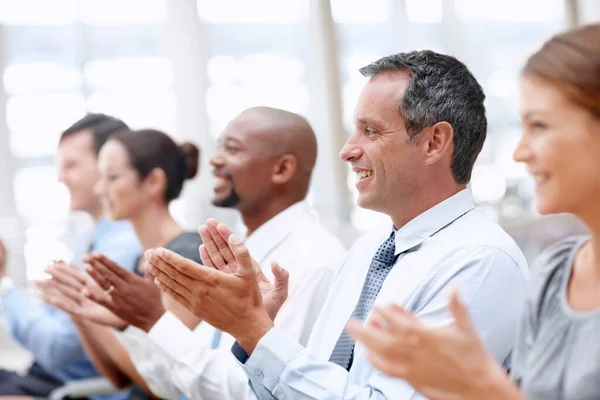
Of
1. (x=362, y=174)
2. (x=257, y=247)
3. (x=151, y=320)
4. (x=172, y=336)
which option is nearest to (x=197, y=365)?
(x=172, y=336)

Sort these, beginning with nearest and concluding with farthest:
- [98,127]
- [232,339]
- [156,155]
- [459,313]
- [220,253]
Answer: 1. [459,313]
2. [220,253]
3. [232,339]
4. [156,155]
5. [98,127]

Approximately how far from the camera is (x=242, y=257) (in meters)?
1.55

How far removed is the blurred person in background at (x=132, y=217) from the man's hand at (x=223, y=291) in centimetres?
76

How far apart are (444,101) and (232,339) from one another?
0.77m

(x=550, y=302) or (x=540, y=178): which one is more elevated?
(x=540, y=178)

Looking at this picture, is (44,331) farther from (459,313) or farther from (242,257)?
(459,313)

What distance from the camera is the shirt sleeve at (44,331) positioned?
10.1 ft

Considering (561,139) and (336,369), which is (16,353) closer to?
(336,369)

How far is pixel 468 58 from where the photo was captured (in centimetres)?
657

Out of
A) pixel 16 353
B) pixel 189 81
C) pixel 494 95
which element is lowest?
pixel 16 353

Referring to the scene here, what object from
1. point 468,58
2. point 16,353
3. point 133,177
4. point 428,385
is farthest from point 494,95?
point 428,385

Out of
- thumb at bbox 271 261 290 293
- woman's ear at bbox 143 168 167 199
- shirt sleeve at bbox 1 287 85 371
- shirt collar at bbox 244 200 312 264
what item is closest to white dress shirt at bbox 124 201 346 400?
shirt collar at bbox 244 200 312 264

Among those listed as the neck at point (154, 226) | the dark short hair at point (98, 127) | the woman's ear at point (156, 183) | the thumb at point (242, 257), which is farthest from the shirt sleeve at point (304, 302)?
the dark short hair at point (98, 127)

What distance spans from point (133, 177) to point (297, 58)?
318cm
